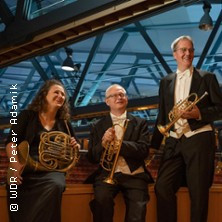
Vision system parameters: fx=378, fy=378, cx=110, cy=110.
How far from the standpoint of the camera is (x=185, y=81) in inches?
131

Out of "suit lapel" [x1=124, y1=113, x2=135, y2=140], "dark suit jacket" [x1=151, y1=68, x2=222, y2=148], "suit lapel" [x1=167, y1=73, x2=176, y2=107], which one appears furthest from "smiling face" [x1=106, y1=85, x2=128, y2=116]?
"suit lapel" [x1=167, y1=73, x2=176, y2=107]

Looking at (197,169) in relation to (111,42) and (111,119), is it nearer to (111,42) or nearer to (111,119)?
(111,119)

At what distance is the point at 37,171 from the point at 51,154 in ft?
0.59

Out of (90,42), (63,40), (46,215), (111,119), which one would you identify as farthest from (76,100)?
(46,215)

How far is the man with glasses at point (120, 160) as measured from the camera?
3266mm

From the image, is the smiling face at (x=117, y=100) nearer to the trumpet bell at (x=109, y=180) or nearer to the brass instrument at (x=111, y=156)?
the brass instrument at (x=111, y=156)

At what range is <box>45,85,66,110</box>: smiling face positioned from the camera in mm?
3459

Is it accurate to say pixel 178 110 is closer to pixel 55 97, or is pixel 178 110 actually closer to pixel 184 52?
pixel 184 52

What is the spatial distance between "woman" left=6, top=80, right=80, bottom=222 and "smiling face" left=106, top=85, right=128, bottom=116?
18.0 inches

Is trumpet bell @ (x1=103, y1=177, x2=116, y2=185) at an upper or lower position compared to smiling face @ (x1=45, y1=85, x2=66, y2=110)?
lower

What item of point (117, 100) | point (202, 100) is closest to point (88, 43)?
point (117, 100)

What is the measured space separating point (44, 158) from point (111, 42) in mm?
12097

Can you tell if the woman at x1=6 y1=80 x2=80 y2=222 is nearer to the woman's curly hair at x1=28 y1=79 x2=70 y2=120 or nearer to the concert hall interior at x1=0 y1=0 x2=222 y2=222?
the woman's curly hair at x1=28 y1=79 x2=70 y2=120

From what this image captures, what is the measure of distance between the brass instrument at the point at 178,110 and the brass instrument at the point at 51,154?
784 millimetres
